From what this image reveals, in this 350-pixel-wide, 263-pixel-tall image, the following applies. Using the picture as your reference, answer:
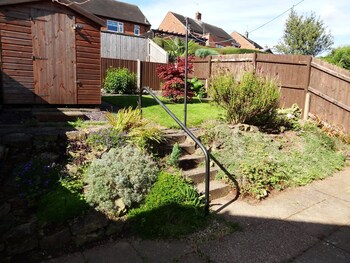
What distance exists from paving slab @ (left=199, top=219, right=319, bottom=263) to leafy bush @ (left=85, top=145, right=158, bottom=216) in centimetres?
107

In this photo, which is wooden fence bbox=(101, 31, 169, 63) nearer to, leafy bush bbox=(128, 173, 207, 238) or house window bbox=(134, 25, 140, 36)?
house window bbox=(134, 25, 140, 36)

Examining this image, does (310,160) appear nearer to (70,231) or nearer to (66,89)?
(70,231)

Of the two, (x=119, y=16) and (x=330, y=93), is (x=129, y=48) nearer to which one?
(x=119, y=16)

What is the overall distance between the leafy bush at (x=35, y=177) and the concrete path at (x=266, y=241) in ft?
3.17

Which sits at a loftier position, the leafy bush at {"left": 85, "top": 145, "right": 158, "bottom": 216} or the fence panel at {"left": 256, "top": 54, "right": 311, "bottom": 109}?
the fence panel at {"left": 256, "top": 54, "right": 311, "bottom": 109}

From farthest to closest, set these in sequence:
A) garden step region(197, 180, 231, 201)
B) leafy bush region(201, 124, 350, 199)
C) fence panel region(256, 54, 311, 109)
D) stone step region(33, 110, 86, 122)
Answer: fence panel region(256, 54, 311, 109), stone step region(33, 110, 86, 122), leafy bush region(201, 124, 350, 199), garden step region(197, 180, 231, 201)

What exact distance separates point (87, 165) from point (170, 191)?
1.24m

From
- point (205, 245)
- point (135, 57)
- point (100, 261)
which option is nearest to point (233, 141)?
point (205, 245)

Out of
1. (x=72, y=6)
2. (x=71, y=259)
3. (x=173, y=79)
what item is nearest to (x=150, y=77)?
(x=173, y=79)

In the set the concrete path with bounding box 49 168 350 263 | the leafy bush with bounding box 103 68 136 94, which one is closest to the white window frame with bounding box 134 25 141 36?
the leafy bush with bounding box 103 68 136 94

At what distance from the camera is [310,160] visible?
18.6 ft

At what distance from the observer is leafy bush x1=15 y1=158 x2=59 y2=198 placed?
135 inches

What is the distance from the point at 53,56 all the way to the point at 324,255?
6462mm

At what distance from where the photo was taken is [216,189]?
14.2ft
